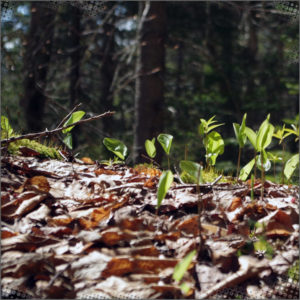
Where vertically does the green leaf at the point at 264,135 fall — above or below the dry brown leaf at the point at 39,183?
above

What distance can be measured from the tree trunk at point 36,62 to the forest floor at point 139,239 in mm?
6222

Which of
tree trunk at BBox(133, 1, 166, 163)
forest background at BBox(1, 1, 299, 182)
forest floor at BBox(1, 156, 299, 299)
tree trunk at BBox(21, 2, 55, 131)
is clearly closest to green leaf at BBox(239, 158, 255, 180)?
forest floor at BBox(1, 156, 299, 299)

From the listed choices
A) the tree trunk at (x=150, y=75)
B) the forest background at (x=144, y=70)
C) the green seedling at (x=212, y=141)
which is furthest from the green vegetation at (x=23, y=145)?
the tree trunk at (x=150, y=75)

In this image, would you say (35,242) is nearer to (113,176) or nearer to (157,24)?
(113,176)

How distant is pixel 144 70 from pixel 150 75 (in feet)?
0.47

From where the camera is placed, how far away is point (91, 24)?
11.3 metres

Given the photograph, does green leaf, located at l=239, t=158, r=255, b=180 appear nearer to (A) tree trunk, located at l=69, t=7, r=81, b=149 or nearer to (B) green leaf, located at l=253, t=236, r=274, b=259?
(B) green leaf, located at l=253, t=236, r=274, b=259

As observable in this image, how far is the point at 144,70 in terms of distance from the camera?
630 cm

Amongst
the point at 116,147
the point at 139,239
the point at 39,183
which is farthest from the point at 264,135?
the point at 39,183

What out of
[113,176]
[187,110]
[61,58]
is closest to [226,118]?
[187,110]

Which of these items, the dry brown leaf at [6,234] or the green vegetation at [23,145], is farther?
the green vegetation at [23,145]

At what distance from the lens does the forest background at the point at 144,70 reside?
20.6 feet

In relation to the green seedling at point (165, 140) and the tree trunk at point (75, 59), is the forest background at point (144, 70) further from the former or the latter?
the green seedling at point (165, 140)

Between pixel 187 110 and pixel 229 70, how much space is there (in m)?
2.04
